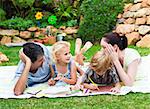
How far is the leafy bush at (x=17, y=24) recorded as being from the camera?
9.74m

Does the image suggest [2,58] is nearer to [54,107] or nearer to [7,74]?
[7,74]

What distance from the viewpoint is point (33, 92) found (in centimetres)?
514

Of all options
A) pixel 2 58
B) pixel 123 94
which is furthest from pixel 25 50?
pixel 2 58

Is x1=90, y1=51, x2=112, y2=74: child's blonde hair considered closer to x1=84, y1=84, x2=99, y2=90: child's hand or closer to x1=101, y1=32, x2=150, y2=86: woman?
x1=101, y1=32, x2=150, y2=86: woman

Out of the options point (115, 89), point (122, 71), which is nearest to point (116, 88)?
point (115, 89)

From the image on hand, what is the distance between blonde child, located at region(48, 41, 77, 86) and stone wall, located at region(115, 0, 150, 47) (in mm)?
3327

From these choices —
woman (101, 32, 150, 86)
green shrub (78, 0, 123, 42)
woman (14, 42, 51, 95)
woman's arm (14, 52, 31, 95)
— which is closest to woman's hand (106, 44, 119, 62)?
woman (101, 32, 150, 86)

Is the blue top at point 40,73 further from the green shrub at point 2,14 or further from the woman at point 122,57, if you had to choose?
the green shrub at point 2,14

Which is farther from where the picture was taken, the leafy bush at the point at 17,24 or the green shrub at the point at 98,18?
the leafy bush at the point at 17,24

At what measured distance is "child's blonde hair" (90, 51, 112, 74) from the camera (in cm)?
511

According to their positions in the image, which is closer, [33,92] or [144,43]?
[33,92]

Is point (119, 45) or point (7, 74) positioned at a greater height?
point (119, 45)

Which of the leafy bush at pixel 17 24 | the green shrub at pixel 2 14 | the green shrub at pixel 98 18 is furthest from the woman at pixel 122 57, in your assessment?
the green shrub at pixel 2 14

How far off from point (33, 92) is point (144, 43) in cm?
393
